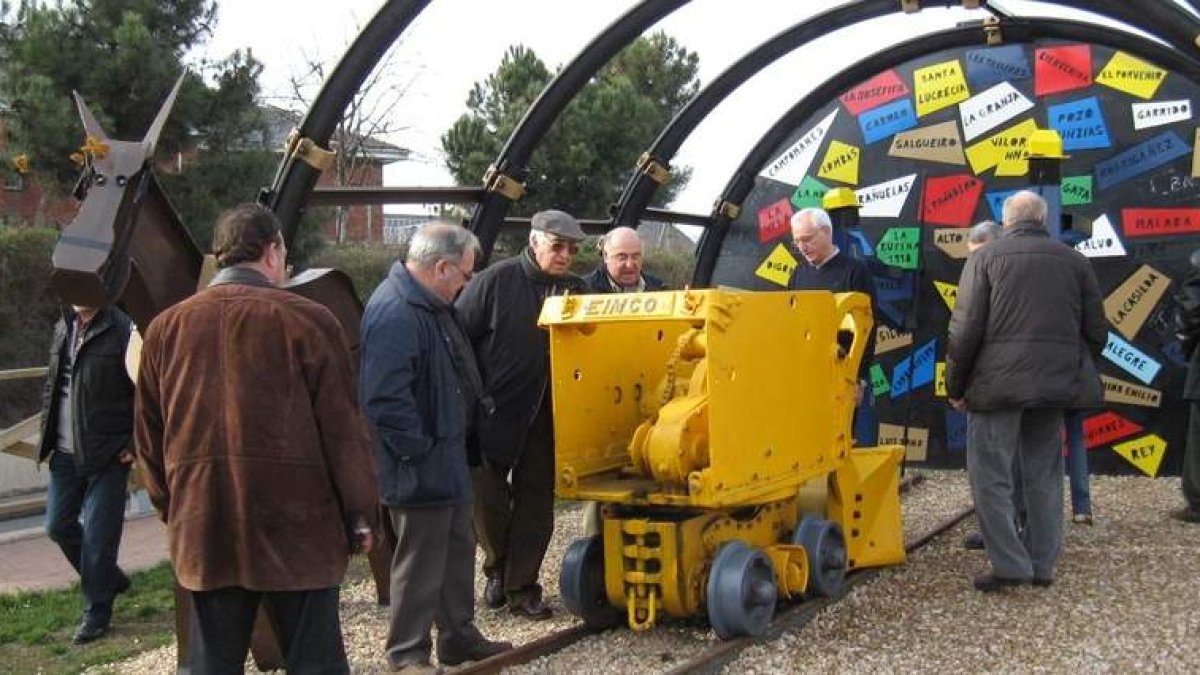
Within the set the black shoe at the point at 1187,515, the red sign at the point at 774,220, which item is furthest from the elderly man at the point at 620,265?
the red sign at the point at 774,220

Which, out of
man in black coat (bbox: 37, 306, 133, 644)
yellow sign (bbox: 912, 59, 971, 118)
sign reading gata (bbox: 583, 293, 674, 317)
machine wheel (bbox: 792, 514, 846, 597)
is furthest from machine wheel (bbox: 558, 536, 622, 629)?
yellow sign (bbox: 912, 59, 971, 118)

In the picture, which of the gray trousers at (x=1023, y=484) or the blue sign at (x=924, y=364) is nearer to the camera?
the gray trousers at (x=1023, y=484)

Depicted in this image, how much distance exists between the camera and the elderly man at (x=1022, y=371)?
226 inches

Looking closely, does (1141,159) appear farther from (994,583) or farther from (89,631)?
(89,631)

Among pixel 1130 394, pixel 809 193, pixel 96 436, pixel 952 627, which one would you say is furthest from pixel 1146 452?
pixel 96 436

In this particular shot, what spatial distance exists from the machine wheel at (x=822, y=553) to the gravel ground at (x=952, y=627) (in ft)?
0.37

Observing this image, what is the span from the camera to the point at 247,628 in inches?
143

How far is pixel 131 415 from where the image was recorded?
612 cm

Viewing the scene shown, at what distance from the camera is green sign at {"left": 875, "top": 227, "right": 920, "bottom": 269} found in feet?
33.8

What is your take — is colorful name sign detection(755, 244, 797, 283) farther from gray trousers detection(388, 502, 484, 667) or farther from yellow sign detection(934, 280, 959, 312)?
gray trousers detection(388, 502, 484, 667)

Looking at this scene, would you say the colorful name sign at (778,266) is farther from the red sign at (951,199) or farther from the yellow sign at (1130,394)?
the yellow sign at (1130,394)

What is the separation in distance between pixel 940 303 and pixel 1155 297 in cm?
164

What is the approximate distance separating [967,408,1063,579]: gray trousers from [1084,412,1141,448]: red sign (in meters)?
3.80

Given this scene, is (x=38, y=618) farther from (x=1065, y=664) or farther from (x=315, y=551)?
(x=1065, y=664)
